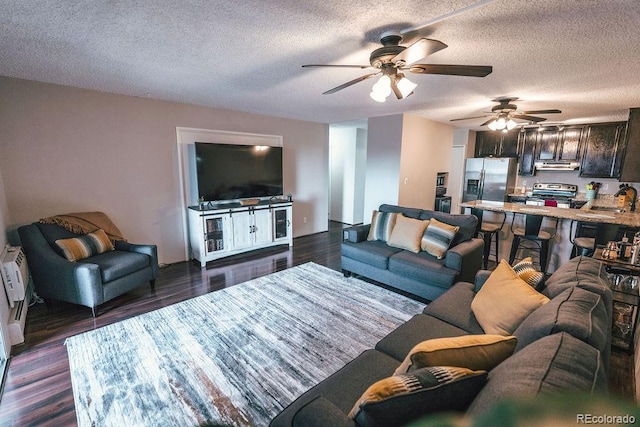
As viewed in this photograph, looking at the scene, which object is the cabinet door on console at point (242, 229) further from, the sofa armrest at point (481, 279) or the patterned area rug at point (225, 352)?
the sofa armrest at point (481, 279)

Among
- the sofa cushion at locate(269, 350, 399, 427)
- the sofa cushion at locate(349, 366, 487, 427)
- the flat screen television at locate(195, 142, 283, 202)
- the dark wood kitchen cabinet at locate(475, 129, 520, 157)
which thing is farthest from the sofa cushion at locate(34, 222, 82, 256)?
the dark wood kitchen cabinet at locate(475, 129, 520, 157)

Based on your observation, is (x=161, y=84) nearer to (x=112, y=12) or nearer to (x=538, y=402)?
(x=112, y=12)

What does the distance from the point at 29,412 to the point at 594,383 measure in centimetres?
284

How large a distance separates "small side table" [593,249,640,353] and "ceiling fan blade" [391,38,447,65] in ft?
7.62

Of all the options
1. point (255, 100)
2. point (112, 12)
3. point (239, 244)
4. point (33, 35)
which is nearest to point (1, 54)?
point (33, 35)

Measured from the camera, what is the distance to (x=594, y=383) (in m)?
0.82

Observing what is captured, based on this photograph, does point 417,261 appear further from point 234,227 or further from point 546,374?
point 234,227

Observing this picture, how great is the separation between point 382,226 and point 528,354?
2813 millimetres

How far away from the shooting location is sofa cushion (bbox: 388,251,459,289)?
2.89m

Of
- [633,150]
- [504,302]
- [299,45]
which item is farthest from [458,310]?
[633,150]

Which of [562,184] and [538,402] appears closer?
[538,402]

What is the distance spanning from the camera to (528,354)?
38.8 inches

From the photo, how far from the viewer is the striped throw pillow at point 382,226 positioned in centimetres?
372

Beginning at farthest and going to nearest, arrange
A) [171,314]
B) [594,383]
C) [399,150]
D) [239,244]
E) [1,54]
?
[399,150]
[239,244]
[171,314]
[1,54]
[594,383]
